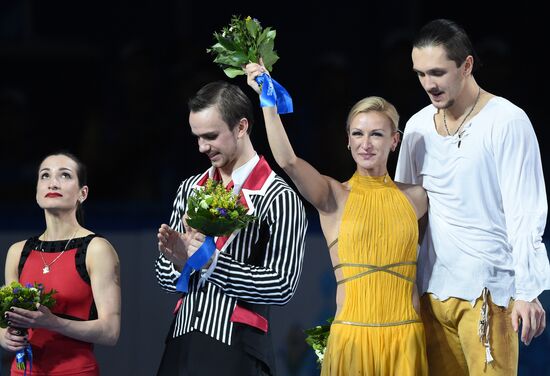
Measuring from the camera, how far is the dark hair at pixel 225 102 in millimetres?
3791

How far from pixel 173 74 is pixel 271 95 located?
4.06 m

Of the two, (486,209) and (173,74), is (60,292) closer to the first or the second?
(486,209)

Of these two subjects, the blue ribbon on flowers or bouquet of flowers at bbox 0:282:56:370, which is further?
the blue ribbon on flowers

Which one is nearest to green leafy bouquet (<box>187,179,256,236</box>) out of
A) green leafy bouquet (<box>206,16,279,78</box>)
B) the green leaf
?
green leafy bouquet (<box>206,16,279,78</box>)

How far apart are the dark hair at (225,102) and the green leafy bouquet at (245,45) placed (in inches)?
4.2

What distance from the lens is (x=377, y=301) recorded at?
370 centimetres

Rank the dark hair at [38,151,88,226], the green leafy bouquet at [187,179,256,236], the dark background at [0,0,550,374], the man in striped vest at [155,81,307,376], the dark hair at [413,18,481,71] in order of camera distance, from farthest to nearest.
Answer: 1. the dark background at [0,0,550,374]
2. the dark hair at [38,151,88,226]
3. the dark hair at [413,18,481,71]
4. the man in striped vest at [155,81,307,376]
5. the green leafy bouquet at [187,179,256,236]

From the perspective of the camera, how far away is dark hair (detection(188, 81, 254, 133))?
379cm

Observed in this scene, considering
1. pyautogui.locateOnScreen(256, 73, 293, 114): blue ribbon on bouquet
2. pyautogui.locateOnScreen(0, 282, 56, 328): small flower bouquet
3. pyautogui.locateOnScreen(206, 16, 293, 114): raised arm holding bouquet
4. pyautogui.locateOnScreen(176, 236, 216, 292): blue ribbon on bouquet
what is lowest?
pyautogui.locateOnScreen(0, 282, 56, 328): small flower bouquet

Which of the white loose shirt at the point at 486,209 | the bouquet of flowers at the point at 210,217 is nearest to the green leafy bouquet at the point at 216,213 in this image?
the bouquet of flowers at the point at 210,217

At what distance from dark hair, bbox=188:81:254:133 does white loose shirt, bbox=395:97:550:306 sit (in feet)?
2.26

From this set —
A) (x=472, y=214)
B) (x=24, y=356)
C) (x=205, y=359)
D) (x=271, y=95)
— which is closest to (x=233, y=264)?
(x=205, y=359)

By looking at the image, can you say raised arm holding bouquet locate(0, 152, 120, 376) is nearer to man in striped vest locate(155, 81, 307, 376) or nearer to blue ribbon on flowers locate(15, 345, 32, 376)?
blue ribbon on flowers locate(15, 345, 32, 376)

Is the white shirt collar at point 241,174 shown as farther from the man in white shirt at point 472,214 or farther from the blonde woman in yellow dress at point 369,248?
the man in white shirt at point 472,214
